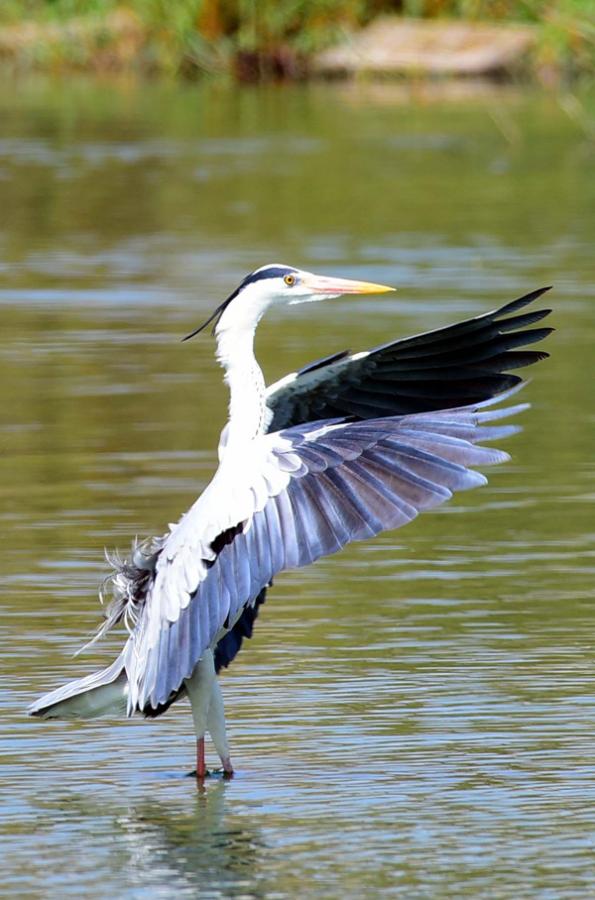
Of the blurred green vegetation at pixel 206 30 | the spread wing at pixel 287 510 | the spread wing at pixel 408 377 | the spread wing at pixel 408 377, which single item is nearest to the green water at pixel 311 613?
the spread wing at pixel 287 510

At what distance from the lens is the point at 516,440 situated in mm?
11781

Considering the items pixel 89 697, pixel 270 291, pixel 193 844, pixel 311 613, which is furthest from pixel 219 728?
pixel 311 613

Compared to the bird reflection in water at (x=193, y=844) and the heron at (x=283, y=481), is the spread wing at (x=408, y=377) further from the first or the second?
the bird reflection in water at (x=193, y=844)

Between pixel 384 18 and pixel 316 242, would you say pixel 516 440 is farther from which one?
pixel 384 18

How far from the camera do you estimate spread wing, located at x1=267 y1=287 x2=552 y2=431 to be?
25.2ft

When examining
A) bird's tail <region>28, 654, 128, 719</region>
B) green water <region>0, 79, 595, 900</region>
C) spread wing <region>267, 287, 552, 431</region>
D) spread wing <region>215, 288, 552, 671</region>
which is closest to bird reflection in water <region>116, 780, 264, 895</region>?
green water <region>0, 79, 595, 900</region>

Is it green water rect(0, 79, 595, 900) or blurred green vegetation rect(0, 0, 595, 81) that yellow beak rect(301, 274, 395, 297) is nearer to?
green water rect(0, 79, 595, 900)

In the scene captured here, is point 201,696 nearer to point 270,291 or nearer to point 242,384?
point 242,384

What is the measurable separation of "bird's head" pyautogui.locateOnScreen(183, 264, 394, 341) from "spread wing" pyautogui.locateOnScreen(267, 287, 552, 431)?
0.74 feet

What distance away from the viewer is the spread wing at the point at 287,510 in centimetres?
622

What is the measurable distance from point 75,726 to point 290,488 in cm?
145

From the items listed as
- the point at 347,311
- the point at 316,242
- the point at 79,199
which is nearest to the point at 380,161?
the point at 79,199

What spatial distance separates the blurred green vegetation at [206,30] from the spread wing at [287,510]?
38.2 m

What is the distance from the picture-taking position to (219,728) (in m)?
6.86
